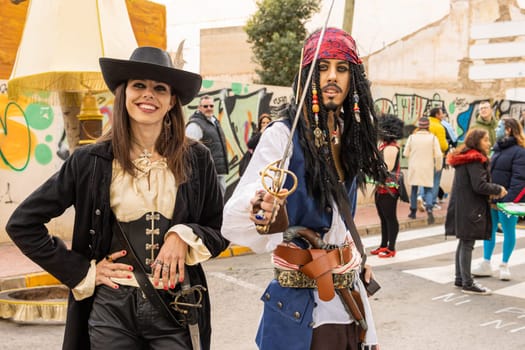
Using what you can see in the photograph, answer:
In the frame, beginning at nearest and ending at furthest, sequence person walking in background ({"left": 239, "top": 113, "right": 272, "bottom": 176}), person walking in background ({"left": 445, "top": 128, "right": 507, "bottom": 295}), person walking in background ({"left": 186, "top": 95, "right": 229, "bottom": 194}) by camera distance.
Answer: person walking in background ({"left": 445, "top": 128, "right": 507, "bottom": 295}), person walking in background ({"left": 186, "top": 95, "right": 229, "bottom": 194}), person walking in background ({"left": 239, "top": 113, "right": 272, "bottom": 176})

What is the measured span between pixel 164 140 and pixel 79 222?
500mm

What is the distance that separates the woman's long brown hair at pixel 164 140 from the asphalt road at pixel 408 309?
8.44 feet

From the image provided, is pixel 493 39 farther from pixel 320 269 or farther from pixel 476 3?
pixel 320 269

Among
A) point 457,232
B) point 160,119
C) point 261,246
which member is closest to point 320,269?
point 261,246

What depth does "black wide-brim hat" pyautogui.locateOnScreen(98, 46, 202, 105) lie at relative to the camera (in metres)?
2.46

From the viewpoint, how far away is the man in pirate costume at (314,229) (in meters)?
2.30

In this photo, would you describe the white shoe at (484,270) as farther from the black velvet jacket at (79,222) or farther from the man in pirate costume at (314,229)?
the black velvet jacket at (79,222)

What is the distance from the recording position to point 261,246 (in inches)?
88.3

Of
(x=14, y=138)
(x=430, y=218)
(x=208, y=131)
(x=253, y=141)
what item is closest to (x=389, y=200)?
(x=253, y=141)

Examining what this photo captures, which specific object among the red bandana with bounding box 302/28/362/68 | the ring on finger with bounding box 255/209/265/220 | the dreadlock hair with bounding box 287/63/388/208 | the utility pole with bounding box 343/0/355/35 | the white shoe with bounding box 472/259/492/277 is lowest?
the white shoe with bounding box 472/259/492/277

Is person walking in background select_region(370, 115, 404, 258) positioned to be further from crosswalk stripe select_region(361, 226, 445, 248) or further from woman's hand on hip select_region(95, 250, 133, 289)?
woman's hand on hip select_region(95, 250, 133, 289)

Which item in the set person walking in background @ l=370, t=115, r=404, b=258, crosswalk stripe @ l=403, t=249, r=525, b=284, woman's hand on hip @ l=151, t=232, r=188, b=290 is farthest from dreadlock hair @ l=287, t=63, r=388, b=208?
person walking in background @ l=370, t=115, r=404, b=258

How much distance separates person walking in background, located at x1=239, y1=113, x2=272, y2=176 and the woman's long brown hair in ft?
18.8

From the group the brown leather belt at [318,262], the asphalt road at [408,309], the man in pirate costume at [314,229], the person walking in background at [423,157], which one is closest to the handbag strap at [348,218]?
the man in pirate costume at [314,229]
